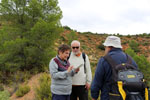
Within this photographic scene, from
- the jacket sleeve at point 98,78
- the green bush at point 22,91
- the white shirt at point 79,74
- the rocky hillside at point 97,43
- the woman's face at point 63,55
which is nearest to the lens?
the jacket sleeve at point 98,78

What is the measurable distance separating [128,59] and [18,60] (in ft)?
24.9

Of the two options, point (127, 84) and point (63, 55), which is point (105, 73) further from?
point (63, 55)

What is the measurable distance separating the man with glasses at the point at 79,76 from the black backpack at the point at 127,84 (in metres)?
1.06

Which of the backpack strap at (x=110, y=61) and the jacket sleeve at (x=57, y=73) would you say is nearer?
the backpack strap at (x=110, y=61)

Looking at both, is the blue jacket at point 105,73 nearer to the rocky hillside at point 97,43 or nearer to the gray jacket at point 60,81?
the gray jacket at point 60,81

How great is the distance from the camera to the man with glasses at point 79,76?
298 cm

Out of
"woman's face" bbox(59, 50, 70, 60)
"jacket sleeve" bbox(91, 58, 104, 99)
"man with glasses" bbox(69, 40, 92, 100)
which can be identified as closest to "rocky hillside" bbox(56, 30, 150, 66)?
"man with glasses" bbox(69, 40, 92, 100)

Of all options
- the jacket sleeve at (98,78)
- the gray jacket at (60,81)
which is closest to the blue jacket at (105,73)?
the jacket sleeve at (98,78)

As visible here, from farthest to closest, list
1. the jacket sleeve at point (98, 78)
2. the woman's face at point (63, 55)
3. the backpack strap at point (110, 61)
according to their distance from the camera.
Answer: the woman's face at point (63, 55) → the jacket sleeve at point (98, 78) → the backpack strap at point (110, 61)

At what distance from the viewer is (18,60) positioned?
8.48 meters

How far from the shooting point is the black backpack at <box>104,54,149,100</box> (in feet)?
6.03

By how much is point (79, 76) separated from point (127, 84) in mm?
1295

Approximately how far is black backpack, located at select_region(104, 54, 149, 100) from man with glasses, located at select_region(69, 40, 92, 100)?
1.06 metres

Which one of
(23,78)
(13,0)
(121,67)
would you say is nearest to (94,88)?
(121,67)
